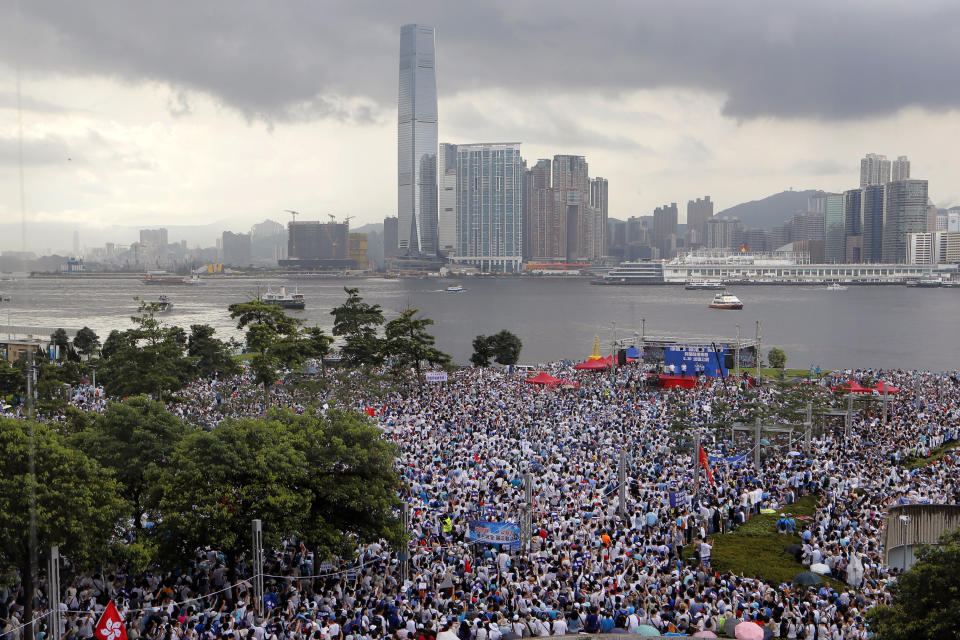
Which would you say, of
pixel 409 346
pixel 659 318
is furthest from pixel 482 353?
pixel 659 318

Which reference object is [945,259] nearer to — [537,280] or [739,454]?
[537,280]

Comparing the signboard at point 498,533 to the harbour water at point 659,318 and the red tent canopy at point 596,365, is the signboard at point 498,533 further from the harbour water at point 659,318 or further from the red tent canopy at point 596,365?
the harbour water at point 659,318

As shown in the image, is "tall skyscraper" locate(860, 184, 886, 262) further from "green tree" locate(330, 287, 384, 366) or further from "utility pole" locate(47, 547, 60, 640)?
"utility pole" locate(47, 547, 60, 640)

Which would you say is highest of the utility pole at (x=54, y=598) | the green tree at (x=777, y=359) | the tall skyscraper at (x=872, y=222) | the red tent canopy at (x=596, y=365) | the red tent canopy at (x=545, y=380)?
the tall skyscraper at (x=872, y=222)

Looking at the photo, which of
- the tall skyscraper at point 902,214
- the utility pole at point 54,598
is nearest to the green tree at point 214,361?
the utility pole at point 54,598

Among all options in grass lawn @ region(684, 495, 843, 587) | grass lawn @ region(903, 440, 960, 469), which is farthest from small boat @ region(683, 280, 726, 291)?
grass lawn @ region(684, 495, 843, 587)
